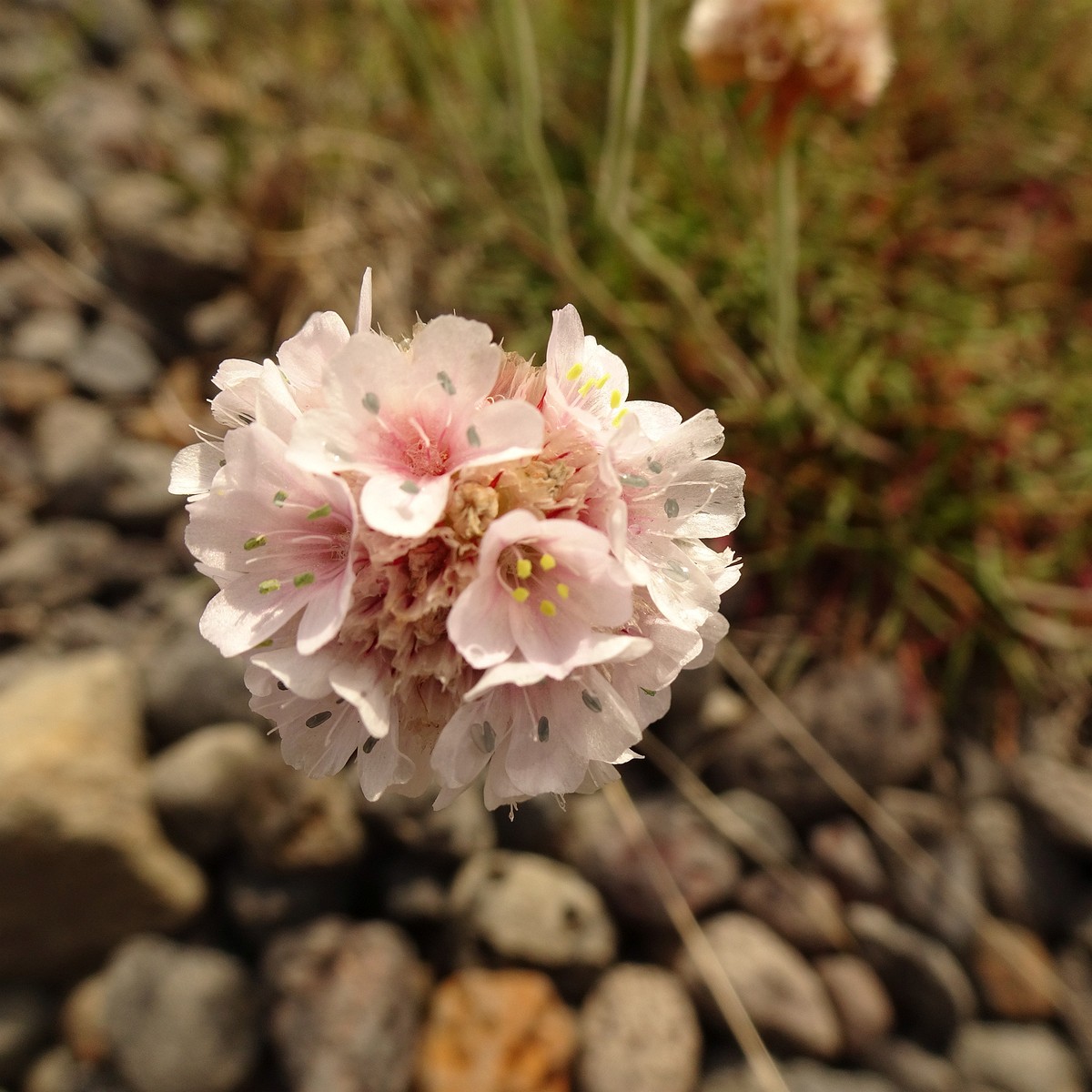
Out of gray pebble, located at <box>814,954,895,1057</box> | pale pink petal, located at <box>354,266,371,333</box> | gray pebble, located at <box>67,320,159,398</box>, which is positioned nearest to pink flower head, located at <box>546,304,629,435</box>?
pale pink petal, located at <box>354,266,371,333</box>

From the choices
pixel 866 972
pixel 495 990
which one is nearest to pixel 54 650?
pixel 495 990

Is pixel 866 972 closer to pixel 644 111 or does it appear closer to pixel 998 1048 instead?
pixel 998 1048

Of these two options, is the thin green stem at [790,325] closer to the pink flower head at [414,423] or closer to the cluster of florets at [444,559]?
the cluster of florets at [444,559]

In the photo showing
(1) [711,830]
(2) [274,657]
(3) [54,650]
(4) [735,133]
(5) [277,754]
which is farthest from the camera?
(4) [735,133]

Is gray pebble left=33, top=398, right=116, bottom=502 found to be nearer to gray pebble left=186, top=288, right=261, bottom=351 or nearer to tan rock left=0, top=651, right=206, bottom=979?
gray pebble left=186, top=288, right=261, bottom=351

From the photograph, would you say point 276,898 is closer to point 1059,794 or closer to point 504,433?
point 504,433

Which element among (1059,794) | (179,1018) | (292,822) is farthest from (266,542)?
(1059,794)

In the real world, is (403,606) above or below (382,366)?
below
